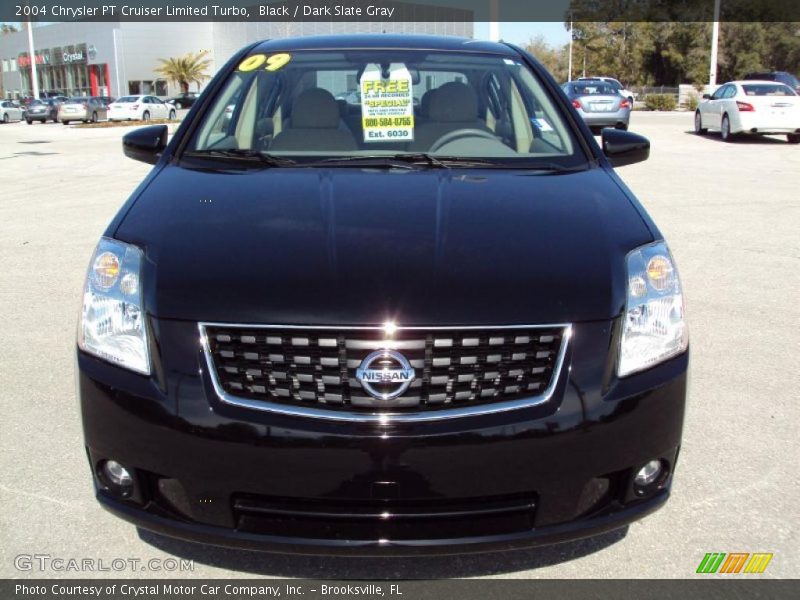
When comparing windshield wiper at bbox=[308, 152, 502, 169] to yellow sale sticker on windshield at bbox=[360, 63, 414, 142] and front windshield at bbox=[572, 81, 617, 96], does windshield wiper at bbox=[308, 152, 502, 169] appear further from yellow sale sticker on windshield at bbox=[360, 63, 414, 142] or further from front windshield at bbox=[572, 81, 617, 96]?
front windshield at bbox=[572, 81, 617, 96]

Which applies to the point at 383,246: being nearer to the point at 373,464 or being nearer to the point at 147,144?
the point at 373,464

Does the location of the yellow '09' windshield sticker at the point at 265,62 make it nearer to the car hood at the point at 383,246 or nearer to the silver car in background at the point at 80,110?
the car hood at the point at 383,246

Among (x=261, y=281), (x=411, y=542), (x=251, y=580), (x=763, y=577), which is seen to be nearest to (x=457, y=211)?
→ (x=261, y=281)

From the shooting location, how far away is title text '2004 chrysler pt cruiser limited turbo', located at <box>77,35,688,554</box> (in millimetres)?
2090

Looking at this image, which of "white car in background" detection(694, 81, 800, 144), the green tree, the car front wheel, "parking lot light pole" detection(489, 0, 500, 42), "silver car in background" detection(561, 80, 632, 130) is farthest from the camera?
the green tree

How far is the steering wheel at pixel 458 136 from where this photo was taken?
3527 mm

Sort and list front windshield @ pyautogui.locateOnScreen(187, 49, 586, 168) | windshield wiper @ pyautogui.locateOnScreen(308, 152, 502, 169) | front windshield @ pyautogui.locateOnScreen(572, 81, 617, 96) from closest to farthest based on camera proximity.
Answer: windshield wiper @ pyautogui.locateOnScreen(308, 152, 502, 169) → front windshield @ pyautogui.locateOnScreen(187, 49, 586, 168) → front windshield @ pyautogui.locateOnScreen(572, 81, 617, 96)

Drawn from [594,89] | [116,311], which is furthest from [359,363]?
[594,89]

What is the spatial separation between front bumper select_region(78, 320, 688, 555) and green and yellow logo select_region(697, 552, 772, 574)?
0.57 meters

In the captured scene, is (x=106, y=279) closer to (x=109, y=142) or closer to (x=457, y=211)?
(x=457, y=211)

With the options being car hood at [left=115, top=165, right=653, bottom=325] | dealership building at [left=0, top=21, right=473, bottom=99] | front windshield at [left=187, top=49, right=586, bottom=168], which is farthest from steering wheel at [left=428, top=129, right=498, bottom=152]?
dealership building at [left=0, top=21, right=473, bottom=99]

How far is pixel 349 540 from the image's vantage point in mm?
2111

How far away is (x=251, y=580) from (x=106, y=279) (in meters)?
1.02

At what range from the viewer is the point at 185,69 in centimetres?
6531
